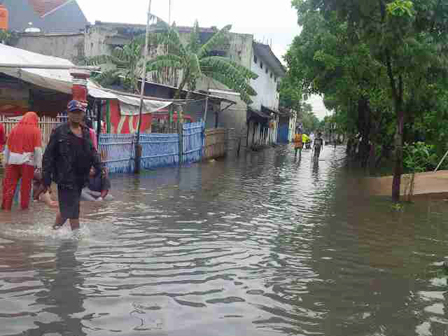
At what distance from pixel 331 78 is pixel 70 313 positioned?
61.2 feet

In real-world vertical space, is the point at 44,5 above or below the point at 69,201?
above

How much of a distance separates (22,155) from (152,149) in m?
8.80

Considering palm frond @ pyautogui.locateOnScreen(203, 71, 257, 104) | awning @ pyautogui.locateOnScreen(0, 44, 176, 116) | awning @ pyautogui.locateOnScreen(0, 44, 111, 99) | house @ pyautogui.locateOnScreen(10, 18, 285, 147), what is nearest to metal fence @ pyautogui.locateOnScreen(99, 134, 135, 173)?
awning @ pyautogui.locateOnScreen(0, 44, 176, 116)

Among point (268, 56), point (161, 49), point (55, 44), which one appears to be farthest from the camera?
point (268, 56)

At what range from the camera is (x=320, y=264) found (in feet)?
19.1

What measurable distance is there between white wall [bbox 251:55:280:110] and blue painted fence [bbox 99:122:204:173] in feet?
39.9

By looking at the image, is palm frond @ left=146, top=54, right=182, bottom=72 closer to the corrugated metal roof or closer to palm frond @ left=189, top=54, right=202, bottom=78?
palm frond @ left=189, top=54, right=202, bottom=78

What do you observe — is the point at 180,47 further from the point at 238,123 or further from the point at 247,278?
the point at 247,278

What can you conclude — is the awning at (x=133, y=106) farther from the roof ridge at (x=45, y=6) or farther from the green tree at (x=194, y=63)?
the roof ridge at (x=45, y=6)

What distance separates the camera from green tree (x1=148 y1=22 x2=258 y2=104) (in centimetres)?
2097

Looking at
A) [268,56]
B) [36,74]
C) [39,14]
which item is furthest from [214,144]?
[39,14]

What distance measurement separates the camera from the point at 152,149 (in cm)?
1659

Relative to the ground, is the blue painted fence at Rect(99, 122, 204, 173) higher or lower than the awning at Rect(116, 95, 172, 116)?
lower

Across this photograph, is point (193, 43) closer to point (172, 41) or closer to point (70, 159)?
point (172, 41)
